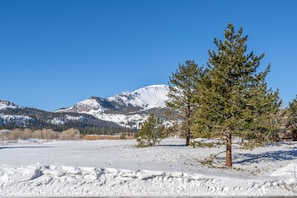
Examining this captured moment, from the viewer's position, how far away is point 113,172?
50.7 feet

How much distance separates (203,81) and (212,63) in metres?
1.40

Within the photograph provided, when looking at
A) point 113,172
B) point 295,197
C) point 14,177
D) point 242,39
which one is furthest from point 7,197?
point 242,39

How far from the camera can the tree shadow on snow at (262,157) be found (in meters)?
24.4

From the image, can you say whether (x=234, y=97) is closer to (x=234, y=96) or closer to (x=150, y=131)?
(x=234, y=96)

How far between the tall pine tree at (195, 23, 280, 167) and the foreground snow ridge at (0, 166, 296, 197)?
496 centimetres

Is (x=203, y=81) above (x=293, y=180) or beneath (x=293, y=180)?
above

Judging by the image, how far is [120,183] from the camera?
595 inches

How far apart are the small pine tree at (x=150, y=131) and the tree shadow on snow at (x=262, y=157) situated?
29.1 feet

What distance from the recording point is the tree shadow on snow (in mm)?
24431

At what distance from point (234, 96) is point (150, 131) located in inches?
562

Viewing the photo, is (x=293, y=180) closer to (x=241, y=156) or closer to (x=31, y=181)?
(x=241, y=156)

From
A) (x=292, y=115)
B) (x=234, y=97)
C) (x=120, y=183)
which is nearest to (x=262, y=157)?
(x=234, y=97)

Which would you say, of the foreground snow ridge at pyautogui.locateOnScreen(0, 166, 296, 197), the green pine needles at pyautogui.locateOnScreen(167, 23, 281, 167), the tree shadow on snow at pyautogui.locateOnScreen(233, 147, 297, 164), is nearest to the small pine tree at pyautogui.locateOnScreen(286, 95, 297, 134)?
the tree shadow on snow at pyautogui.locateOnScreen(233, 147, 297, 164)

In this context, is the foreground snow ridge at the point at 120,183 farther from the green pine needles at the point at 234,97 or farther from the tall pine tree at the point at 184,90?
the tall pine tree at the point at 184,90
